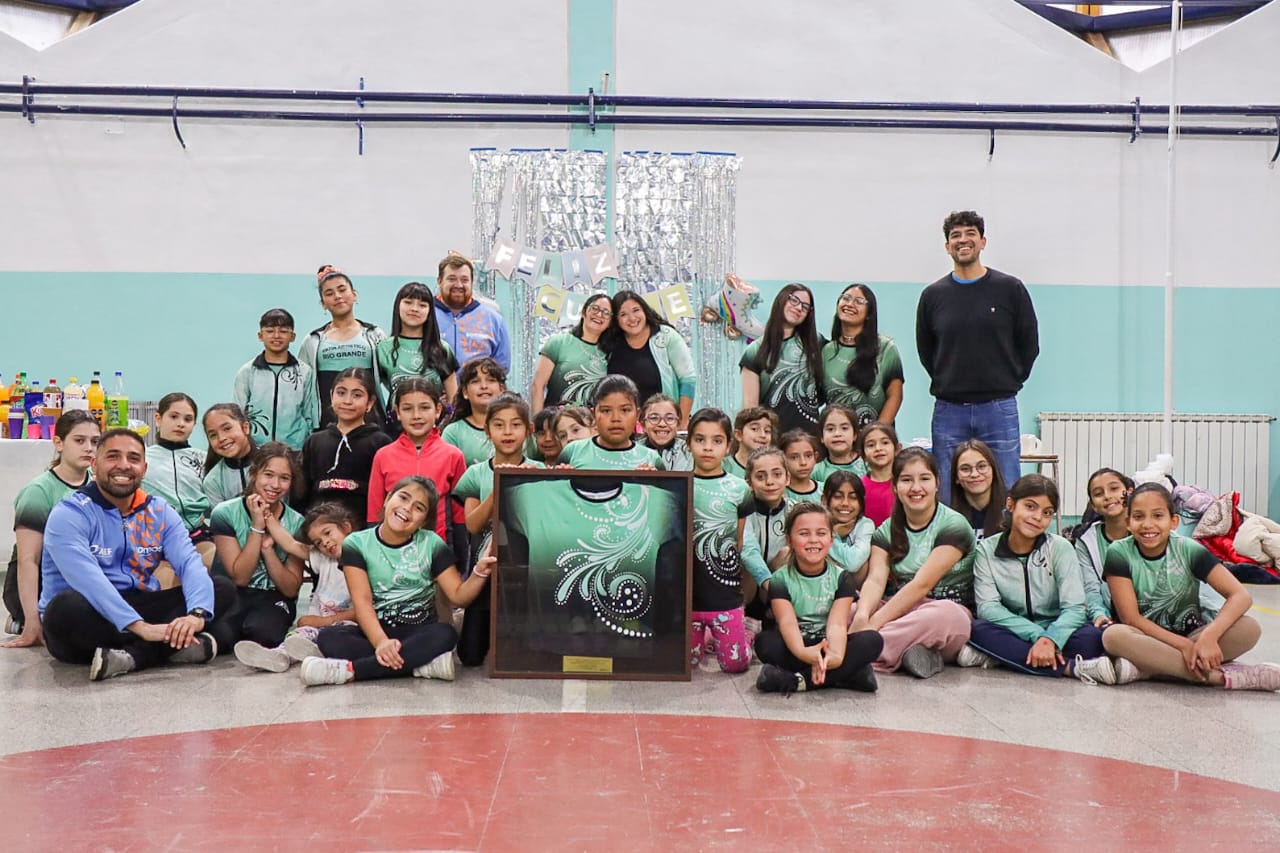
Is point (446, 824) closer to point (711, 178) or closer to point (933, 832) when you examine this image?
point (933, 832)

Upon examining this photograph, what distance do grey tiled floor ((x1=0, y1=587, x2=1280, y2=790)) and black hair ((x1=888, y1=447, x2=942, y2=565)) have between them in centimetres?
47

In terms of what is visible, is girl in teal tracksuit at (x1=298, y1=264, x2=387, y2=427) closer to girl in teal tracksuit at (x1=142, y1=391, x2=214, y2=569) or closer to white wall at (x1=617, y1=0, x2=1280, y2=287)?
girl in teal tracksuit at (x1=142, y1=391, x2=214, y2=569)

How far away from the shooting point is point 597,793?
2613 millimetres

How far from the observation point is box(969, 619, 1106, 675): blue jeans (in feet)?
13.4

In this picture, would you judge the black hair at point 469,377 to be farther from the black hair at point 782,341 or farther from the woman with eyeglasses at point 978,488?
the woman with eyeglasses at point 978,488

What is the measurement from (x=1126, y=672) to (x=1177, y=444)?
496cm


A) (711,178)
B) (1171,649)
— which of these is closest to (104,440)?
(1171,649)

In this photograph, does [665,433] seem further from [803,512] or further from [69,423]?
[69,423]

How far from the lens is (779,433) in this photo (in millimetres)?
5062

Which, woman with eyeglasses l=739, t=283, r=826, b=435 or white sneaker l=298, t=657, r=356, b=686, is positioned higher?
woman with eyeglasses l=739, t=283, r=826, b=435

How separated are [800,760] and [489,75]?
654 centimetres

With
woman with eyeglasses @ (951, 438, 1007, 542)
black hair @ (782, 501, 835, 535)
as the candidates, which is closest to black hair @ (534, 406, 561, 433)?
black hair @ (782, 501, 835, 535)

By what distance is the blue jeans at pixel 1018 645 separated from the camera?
4.07 metres

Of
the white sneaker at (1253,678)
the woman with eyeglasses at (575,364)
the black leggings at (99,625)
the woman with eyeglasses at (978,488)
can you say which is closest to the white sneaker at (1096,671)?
the white sneaker at (1253,678)
